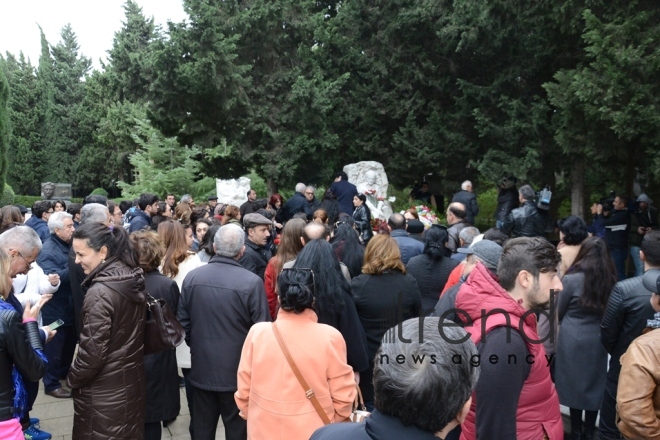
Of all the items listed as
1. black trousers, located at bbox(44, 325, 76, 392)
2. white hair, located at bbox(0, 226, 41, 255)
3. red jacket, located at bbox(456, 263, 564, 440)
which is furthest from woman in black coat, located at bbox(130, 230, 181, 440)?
red jacket, located at bbox(456, 263, 564, 440)

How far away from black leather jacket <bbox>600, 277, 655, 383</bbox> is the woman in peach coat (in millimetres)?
1971

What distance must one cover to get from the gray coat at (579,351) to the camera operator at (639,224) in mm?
6788

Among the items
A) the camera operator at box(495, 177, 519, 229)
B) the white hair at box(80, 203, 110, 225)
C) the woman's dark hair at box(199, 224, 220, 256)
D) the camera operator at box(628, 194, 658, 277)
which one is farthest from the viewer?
the camera operator at box(495, 177, 519, 229)

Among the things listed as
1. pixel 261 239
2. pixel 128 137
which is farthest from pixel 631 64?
pixel 128 137

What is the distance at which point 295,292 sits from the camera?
3.04 meters

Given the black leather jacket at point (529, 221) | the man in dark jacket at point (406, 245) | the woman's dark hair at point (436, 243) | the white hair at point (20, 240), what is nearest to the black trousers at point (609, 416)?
the woman's dark hair at point (436, 243)

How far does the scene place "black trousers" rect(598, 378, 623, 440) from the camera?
384 centimetres

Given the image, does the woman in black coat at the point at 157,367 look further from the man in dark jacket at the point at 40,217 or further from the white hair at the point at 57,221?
the man in dark jacket at the point at 40,217

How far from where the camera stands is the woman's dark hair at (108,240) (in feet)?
11.9

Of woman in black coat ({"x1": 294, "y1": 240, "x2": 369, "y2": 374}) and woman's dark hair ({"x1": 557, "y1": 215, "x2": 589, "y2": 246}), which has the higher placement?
woman's dark hair ({"x1": 557, "y1": 215, "x2": 589, "y2": 246})

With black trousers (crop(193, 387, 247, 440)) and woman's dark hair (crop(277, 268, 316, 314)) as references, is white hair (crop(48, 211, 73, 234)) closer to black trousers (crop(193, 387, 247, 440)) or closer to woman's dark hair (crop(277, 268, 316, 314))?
black trousers (crop(193, 387, 247, 440))

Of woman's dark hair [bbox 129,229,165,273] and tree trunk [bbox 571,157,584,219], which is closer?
woman's dark hair [bbox 129,229,165,273]

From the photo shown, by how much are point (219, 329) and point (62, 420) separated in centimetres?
262

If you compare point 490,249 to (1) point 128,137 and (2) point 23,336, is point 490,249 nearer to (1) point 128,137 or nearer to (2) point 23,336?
(2) point 23,336
